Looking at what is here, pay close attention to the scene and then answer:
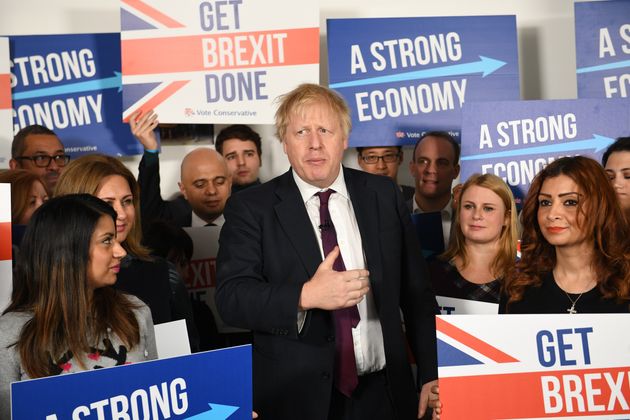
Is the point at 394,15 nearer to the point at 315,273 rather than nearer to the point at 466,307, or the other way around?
the point at 466,307

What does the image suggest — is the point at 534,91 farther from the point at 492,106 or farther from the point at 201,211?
the point at 201,211

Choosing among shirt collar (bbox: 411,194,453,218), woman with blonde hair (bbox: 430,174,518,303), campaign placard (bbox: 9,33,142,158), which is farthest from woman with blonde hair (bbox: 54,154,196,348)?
shirt collar (bbox: 411,194,453,218)

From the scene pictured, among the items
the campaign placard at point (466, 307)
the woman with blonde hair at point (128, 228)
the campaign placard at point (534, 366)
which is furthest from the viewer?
the campaign placard at point (466, 307)

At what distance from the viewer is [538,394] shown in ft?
7.20

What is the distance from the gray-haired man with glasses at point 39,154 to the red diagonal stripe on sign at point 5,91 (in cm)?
19

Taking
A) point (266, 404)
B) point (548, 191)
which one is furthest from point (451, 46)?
point (266, 404)

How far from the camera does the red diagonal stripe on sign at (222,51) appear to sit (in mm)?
4102

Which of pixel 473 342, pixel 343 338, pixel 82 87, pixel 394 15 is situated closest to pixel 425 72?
pixel 394 15

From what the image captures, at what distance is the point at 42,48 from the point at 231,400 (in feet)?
9.80

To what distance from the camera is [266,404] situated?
246cm

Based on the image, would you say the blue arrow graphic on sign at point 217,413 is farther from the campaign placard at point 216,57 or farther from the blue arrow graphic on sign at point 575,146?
the campaign placard at point 216,57

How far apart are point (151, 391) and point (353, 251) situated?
84cm

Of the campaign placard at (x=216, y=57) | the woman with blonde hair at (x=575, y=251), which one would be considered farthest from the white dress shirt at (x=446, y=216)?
the woman with blonde hair at (x=575, y=251)

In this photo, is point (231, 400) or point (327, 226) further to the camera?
point (327, 226)
